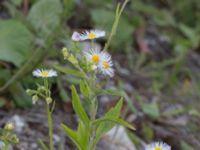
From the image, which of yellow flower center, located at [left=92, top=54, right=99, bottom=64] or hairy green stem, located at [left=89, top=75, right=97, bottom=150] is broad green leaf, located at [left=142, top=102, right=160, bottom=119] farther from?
yellow flower center, located at [left=92, top=54, right=99, bottom=64]

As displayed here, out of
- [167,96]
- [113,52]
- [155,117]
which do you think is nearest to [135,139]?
[155,117]

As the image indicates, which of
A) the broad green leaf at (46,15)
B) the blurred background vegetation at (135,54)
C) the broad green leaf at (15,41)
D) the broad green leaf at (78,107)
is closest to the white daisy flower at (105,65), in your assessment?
the broad green leaf at (78,107)

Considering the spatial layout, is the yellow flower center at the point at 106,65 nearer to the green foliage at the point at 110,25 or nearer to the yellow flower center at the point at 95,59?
the yellow flower center at the point at 95,59

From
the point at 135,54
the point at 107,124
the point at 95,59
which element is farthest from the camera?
the point at 135,54

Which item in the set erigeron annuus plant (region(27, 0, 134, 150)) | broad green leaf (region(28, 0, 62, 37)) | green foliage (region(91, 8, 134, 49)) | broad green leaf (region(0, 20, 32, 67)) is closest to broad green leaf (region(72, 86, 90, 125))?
erigeron annuus plant (region(27, 0, 134, 150))

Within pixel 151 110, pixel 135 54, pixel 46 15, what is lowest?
pixel 151 110

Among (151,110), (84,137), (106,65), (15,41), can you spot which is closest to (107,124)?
(84,137)

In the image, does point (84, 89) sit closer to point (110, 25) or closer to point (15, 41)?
point (15, 41)

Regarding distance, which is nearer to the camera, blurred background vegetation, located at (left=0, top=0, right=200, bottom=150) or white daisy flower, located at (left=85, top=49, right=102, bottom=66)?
white daisy flower, located at (left=85, top=49, right=102, bottom=66)

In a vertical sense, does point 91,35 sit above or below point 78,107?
above
